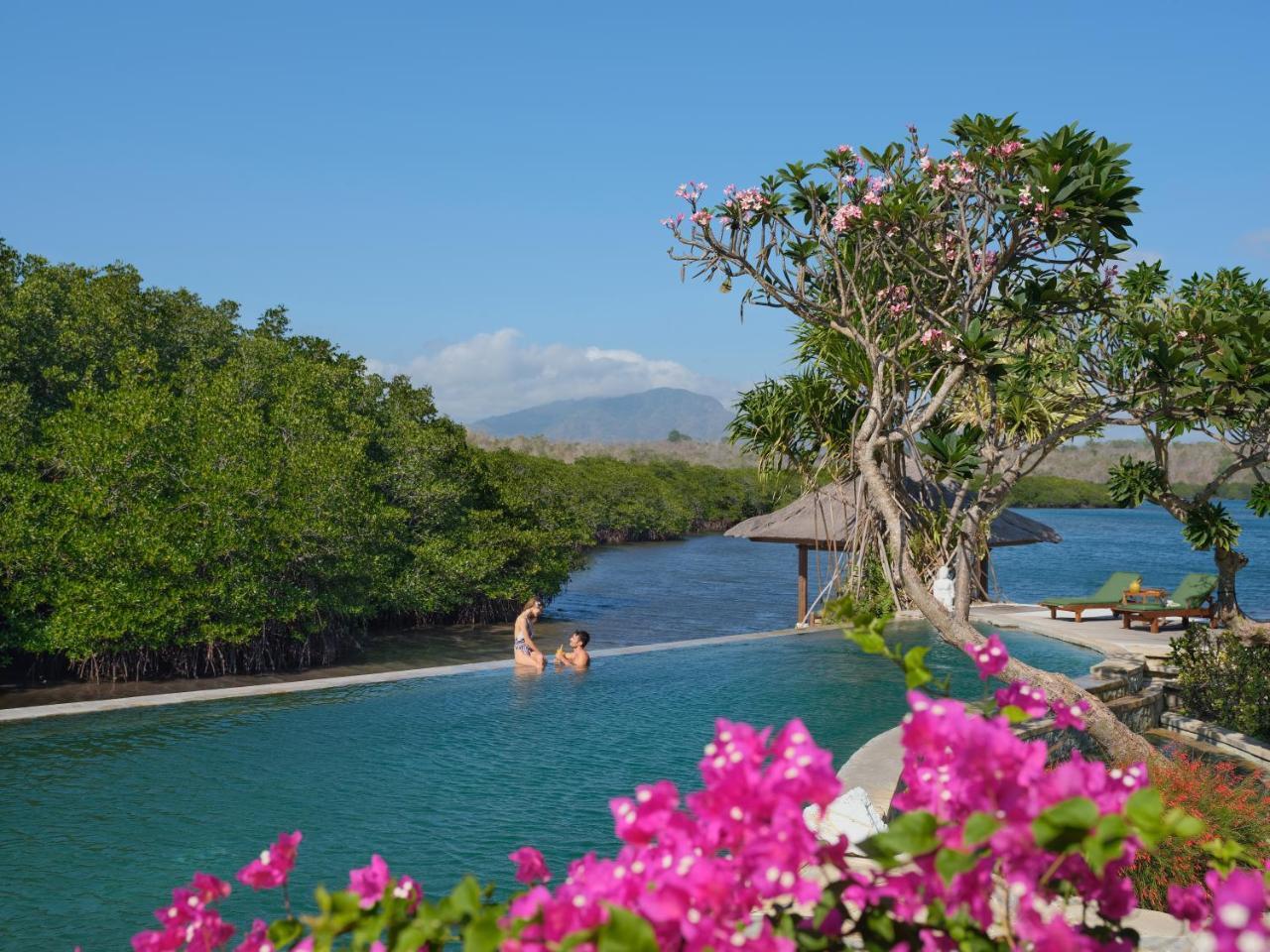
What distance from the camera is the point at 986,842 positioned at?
187 centimetres

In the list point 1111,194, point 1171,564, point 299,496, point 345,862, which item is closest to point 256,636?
point 299,496

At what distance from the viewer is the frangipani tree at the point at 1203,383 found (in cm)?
746

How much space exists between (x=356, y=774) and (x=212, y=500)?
21.8 feet

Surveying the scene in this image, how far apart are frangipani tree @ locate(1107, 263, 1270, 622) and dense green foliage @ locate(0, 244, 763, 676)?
1124 cm

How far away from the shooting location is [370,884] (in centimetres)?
224

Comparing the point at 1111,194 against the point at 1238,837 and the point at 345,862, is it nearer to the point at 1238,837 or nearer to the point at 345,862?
the point at 1238,837

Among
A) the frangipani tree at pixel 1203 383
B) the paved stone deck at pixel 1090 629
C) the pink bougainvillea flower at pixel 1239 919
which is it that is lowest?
the paved stone deck at pixel 1090 629

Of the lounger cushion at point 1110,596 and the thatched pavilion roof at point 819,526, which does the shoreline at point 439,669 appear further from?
the thatched pavilion roof at point 819,526

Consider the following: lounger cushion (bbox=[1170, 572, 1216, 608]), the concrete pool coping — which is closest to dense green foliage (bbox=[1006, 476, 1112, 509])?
lounger cushion (bbox=[1170, 572, 1216, 608])

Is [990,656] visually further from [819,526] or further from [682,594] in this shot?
[682,594]

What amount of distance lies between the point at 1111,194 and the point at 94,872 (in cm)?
853

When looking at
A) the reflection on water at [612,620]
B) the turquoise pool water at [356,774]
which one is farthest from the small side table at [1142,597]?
the reflection on water at [612,620]

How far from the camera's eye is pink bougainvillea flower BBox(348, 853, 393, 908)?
2.22 meters

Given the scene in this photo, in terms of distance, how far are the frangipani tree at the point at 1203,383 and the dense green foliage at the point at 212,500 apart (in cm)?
1124
